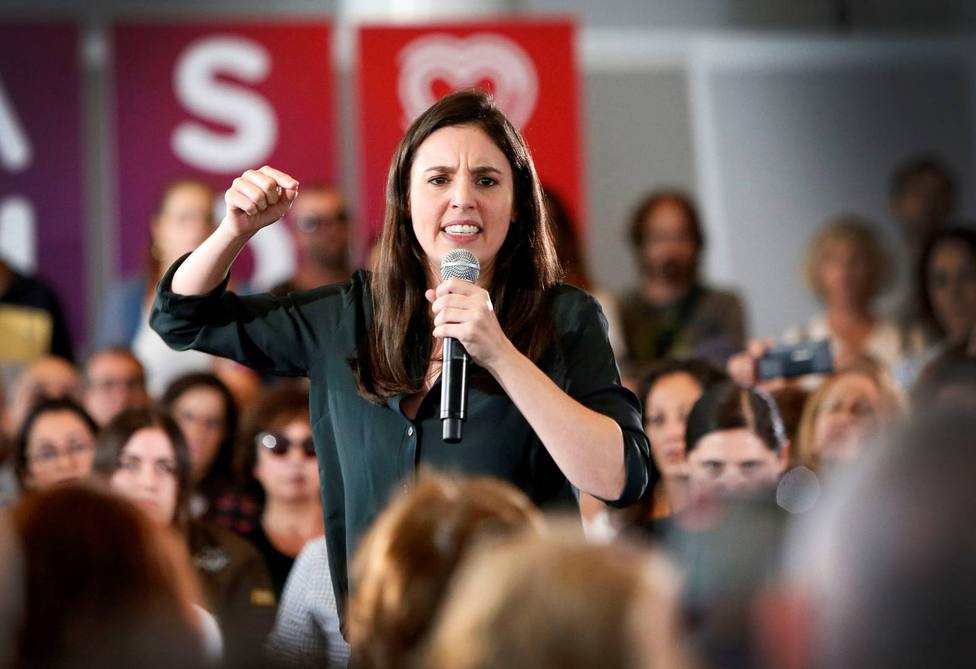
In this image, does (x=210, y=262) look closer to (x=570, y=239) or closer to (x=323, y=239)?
(x=570, y=239)

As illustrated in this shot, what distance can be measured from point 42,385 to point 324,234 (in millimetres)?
1065

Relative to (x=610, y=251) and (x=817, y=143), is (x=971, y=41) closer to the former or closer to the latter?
(x=817, y=143)

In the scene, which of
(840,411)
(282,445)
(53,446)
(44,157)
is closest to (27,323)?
(44,157)

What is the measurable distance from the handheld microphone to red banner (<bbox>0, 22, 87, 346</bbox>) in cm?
432

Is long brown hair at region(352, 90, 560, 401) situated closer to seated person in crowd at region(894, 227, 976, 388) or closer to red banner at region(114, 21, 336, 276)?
seated person in crowd at region(894, 227, 976, 388)

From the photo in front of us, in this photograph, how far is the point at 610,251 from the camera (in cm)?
721

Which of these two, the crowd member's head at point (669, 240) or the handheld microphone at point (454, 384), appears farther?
the crowd member's head at point (669, 240)

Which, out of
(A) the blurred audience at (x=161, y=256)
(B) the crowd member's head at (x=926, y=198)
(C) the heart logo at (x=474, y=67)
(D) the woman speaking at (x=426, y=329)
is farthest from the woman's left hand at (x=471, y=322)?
(B) the crowd member's head at (x=926, y=198)

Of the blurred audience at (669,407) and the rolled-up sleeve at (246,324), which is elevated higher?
the rolled-up sleeve at (246,324)

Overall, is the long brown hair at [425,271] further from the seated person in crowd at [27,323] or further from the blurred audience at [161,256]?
the seated person in crowd at [27,323]

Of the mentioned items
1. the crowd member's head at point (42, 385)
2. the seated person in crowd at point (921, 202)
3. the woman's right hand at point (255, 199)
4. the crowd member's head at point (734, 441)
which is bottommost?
the crowd member's head at point (734, 441)

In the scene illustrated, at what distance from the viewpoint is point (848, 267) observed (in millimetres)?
5340

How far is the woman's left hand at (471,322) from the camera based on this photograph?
2047mm

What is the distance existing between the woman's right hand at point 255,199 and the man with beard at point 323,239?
9.52 feet
